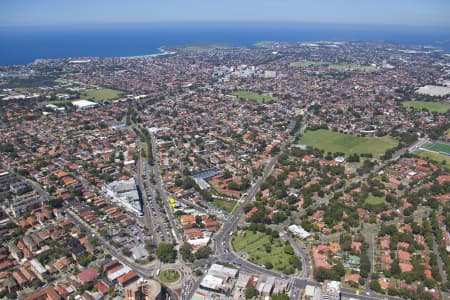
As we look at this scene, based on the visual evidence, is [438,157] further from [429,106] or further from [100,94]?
[100,94]

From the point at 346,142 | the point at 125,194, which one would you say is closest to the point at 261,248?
the point at 125,194

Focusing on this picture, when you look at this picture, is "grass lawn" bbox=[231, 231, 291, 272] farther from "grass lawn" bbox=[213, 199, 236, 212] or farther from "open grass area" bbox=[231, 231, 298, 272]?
"grass lawn" bbox=[213, 199, 236, 212]

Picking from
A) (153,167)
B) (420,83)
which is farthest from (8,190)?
(420,83)

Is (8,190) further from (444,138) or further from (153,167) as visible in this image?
(444,138)

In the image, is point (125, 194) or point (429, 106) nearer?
point (125, 194)

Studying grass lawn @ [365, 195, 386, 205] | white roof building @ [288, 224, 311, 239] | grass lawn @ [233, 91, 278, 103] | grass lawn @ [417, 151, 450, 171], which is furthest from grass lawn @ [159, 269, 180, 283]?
grass lawn @ [233, 91, 278, 103]

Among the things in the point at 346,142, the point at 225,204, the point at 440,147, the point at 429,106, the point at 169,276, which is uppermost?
the point at 429,106

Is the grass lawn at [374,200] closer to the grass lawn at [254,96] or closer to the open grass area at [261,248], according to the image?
the open grass area at [261,248]
